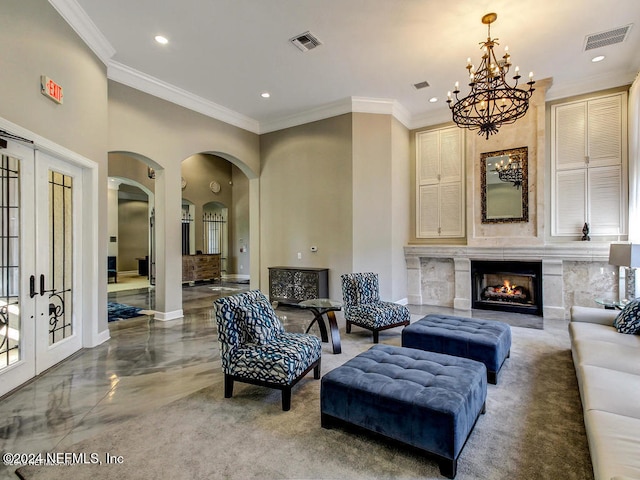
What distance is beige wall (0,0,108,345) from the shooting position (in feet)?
9.46

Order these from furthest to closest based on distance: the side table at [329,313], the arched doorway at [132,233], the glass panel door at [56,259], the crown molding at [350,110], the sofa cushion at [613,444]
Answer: the arched doorway at [132,233] → the crown molding at [350,110] → the side table at [329,313] → the glass panel door at [56,259] → the sofa cushion at [613,444]

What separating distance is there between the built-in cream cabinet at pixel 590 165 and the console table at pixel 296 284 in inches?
170

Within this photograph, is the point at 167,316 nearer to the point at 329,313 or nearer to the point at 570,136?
the point at 329,313

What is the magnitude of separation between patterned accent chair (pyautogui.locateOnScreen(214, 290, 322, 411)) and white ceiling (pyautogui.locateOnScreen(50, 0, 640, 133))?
3381 millimetres

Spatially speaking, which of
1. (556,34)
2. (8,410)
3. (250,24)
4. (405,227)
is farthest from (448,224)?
(8,410)

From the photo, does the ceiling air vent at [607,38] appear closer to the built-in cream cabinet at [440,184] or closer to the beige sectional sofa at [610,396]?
the built-in cream cabinet at [440,184]

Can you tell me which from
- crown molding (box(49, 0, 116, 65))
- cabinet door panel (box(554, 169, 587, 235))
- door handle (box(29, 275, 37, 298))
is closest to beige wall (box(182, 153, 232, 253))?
crown molding (box(49, 0, 116, 65))

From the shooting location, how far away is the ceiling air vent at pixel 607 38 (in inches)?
167

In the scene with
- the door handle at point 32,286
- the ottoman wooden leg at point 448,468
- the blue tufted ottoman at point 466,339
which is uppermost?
the door handle at point 32,286

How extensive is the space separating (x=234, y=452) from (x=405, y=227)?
5811 mm

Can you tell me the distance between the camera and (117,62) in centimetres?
489

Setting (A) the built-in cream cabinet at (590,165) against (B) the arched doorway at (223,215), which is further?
(B) the arched doorway at (223,215)

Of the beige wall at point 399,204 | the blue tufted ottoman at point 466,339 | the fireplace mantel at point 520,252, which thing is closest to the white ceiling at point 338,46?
the beige wall at point 399,204

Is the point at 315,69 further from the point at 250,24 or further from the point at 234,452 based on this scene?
the point at 234,452
